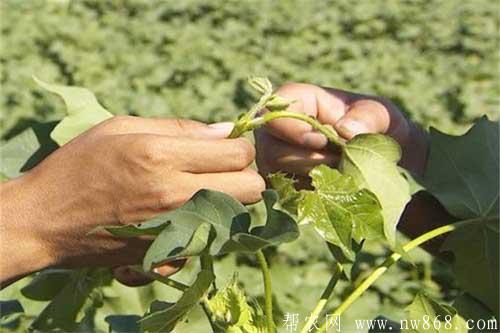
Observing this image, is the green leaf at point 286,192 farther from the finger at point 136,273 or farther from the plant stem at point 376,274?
the finger at point 136,273

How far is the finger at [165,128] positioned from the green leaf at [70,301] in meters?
0.25

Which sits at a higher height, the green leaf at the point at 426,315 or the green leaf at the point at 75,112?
the green leaf at the point at 75,112

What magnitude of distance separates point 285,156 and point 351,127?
0.10m

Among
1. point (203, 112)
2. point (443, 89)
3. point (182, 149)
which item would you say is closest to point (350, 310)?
point (182, 149)

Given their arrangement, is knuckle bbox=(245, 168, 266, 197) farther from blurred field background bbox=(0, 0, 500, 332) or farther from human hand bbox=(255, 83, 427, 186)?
blurred field background bbox=(0, 0, 500, 332)

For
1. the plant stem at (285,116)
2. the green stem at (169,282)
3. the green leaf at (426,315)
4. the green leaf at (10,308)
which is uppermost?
the plant stem at (285,116)

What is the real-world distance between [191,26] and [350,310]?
3988mm

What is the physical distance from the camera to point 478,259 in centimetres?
138

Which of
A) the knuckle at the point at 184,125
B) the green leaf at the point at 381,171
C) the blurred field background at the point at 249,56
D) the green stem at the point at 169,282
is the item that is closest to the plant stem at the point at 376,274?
the green leaf at the point at 381,171

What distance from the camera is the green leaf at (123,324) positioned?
140 centimetres

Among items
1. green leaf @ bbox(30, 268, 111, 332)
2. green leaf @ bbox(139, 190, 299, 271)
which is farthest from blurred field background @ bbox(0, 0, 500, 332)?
green leaf @ bbox(139, 190, 299, 271)

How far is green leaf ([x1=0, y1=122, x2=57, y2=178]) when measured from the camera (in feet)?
4.82

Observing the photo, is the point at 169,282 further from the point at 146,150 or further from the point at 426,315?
the point at 426,315

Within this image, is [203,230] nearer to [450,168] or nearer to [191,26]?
[450,168]
